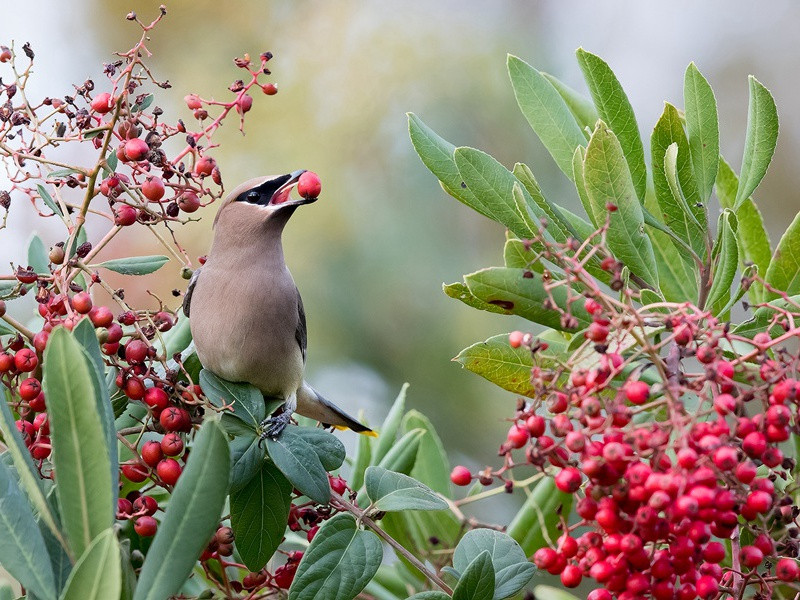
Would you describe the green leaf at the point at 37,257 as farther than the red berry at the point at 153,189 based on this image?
Yes

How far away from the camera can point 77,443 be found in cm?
121

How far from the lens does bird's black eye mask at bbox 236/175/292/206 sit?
2.38 metres

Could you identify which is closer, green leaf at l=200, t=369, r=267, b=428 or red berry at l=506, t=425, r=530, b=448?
red berry at l=506, t=425, r=530, b=448

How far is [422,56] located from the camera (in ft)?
19.6

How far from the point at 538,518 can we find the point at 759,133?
0.94 metres

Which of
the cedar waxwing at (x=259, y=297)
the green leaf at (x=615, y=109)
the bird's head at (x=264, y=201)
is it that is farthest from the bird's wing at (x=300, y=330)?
the green leaf at (x=615, y=109)

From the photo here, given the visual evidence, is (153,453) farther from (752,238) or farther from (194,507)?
(752,238)

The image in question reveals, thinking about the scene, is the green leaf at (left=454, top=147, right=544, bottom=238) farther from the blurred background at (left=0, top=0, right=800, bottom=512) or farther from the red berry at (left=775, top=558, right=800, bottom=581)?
the blurred background at (left=0, top=0, right=800, bottom=512)

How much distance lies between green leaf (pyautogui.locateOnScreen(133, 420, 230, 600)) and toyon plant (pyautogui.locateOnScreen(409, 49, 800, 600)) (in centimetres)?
37

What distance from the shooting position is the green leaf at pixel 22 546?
1206 millimetres

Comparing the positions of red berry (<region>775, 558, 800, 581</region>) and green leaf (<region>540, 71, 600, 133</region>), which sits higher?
green leaf (<region>540, 71, 600, 133</region>)

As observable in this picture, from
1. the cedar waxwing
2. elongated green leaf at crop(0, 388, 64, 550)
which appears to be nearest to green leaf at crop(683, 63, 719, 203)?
the cedar waxwing

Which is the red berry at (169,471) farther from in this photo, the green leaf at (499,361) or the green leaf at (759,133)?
the green leaf at (759,133)

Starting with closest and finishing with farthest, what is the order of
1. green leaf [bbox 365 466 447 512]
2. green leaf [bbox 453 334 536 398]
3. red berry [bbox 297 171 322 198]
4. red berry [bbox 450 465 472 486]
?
red berry [bbox 450 465 472 486] → green leaf [bbox 365 466 447 512] → green leaf [bbox 453 334 536 398] → red berry [bbox 297 171 322 198]
